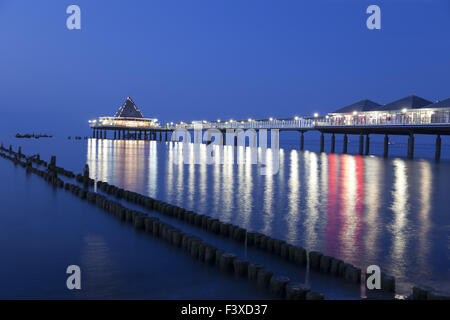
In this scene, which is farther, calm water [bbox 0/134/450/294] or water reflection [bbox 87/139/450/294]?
water reflection [bbox 87/139/450/294]

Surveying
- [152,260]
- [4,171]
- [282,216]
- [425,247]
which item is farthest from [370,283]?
[4,171]

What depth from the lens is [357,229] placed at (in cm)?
1370

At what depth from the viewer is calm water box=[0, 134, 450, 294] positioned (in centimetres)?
1083

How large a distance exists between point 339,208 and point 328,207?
0.49 meters

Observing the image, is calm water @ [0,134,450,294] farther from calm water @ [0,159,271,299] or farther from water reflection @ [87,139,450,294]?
calm water @ [0,159,271,299]

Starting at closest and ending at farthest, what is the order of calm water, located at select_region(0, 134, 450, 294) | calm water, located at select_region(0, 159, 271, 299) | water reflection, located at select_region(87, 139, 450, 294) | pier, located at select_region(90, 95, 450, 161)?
calm water, located at select_region(0, 159, 271, 299) < calm water, located at select_region(0, 134, 450, 294) < water reflection, located at select_region(87, 139, 450, 294) < pier, located at select_region(90, 95, 450, 161)

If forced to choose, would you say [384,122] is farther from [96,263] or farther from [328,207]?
[96,263]

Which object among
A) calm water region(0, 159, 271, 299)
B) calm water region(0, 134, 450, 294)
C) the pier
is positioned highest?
the pier

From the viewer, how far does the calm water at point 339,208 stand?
35.5 feet

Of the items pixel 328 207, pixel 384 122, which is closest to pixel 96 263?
pixel 328 207

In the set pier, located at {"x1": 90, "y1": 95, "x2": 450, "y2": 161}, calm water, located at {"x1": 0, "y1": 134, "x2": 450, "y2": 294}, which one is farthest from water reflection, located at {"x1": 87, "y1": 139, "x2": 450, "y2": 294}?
pier, located at {"x1": 90, "y1": 95, "x2": 450, "y2": 161}

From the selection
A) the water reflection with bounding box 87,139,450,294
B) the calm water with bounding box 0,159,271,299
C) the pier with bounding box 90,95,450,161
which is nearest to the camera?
the calm water with bounding box 0,159,271,299

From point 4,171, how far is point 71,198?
47.1 feet
